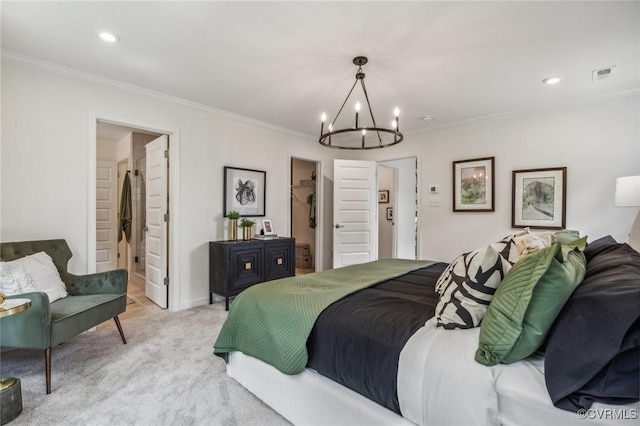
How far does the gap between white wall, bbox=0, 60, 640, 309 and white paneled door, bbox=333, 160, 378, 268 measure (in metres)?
0.49

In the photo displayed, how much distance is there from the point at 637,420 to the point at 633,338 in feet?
0.71

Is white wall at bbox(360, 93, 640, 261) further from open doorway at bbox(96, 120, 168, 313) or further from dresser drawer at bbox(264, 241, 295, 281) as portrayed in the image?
open doorway at bbox(96, 120, 168, 313)

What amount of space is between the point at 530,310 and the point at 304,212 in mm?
5383

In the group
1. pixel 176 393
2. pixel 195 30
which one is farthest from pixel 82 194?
pixel 176 393

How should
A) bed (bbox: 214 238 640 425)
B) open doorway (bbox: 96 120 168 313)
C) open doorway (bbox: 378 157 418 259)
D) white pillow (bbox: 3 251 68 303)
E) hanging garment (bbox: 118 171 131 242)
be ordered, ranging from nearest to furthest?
bed (bbox: 214 238 640 425)
white pillow (bbox: 3 251 68 303)
open doorway (bbox: 96 120 168 313)
hanging garment (bbox: 118 171 131 242)
open doorway (bbox: 378 157 418 259)

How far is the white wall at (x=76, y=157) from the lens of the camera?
244 centimetres

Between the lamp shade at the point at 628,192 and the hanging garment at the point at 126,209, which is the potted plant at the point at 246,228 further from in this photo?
the lamp shade at the point at 628,192

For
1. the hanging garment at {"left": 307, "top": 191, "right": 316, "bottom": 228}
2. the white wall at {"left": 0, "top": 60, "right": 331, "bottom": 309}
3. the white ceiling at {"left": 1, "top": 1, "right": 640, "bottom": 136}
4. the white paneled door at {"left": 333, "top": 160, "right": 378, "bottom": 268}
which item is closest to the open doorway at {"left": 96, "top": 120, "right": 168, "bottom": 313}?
the white wall at {"left": 0, "top": 60, "right": 331, "bottom": 309}

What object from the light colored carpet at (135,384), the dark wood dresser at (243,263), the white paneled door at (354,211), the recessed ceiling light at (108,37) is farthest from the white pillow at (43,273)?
the white paneled door at (354,211)

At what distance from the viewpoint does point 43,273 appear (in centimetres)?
223

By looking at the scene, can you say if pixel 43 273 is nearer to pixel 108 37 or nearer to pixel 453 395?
pixel 108 37

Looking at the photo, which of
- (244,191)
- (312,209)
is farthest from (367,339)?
(312,209)

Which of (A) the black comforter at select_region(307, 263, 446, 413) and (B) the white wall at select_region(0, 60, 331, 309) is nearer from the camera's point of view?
(A) the black comforter at select_region(307, 263, 446, 413)

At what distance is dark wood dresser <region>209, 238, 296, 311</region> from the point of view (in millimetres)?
3391
